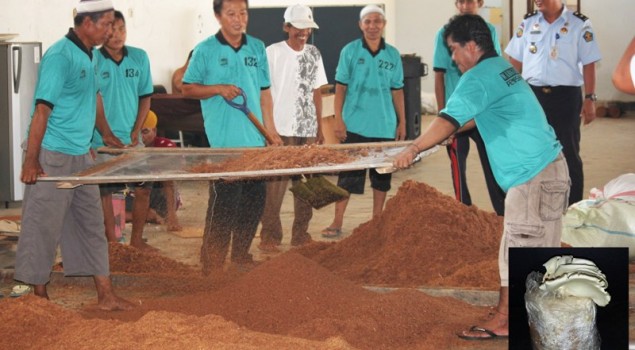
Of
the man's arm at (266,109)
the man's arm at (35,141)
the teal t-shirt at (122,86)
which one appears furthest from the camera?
the teal t-shirt at (122,86)

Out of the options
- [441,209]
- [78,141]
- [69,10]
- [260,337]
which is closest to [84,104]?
[78,141]

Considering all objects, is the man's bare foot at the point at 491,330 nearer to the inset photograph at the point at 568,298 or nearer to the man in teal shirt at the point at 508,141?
the man in teal shirt at the point at 508,141

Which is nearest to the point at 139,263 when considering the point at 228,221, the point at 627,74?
the point at 228,221

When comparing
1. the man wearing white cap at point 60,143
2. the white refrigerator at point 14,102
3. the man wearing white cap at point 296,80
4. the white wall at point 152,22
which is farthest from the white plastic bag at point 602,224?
the white wall at point 152,22

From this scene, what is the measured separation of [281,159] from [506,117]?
4.37ft

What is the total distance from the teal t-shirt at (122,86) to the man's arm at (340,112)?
1524 mm

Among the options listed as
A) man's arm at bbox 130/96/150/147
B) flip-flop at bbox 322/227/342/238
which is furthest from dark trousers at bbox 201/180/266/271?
flip-flop at bbox 322/227/342/238

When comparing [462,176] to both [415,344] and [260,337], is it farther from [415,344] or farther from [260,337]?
[260,337]

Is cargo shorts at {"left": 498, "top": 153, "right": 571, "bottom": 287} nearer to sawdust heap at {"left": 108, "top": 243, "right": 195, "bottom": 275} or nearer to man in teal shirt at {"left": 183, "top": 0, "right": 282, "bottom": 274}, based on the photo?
man in teal shirt at {"left": 183, "top": 0, "right": 282, "bottom": 274}

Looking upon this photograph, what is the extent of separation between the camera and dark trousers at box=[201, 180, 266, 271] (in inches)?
270

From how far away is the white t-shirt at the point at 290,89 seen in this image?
27.3ft

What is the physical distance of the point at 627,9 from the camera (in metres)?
19.1

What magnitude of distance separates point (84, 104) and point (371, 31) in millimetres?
3203

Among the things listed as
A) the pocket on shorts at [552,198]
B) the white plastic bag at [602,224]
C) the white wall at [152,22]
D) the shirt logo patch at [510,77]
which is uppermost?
the white wall at [152,22]
